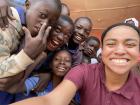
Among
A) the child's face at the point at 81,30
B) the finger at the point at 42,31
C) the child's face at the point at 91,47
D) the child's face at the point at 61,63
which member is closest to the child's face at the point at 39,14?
the finger at the point at 42,31

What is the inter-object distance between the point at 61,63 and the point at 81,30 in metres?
0.70

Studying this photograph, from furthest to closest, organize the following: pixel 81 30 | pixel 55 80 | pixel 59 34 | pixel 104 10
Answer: pixel 104 10, pixel 81 30, pixel 55 80, pixel 59 34

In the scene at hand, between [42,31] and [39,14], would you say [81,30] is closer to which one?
[39,14]

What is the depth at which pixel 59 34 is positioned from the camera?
2.58m

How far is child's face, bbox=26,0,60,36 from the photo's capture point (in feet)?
7.17

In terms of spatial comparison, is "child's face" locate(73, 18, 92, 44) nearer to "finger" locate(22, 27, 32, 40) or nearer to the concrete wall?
"finger" locate(22, 27, 32, 40)

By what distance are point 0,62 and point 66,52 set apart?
0.95 m

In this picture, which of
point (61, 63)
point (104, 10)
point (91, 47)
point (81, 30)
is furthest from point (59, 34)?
point (104, 10)

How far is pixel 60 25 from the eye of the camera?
262cm

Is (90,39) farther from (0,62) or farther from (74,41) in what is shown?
(0,62)

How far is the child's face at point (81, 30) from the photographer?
10.3 ft

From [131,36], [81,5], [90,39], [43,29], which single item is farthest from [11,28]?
[81,5]

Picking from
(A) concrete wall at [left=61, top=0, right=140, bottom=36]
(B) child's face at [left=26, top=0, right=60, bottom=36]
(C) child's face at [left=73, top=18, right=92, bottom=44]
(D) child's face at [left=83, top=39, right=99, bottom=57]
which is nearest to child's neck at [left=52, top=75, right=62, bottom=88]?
(C) child's face at [left=73, top=18, right=92, bottom=44]

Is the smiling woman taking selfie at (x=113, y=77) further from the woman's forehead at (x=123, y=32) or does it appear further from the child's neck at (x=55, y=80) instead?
the child's neck at (x=55, y=80)
